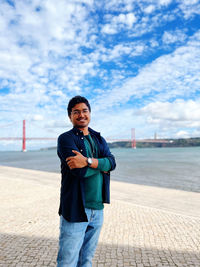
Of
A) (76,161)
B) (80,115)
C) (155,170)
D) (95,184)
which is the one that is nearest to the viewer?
(76,161)

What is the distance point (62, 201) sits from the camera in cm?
169

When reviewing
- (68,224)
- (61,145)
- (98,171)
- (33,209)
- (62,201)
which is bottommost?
(33,209)

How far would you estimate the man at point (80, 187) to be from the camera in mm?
1621

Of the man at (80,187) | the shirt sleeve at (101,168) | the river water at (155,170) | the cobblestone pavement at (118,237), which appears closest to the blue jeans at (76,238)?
the man at (80,187)

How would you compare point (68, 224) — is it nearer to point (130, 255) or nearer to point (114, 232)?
point (130, 255)

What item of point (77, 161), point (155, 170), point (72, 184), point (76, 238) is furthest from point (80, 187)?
point (155, 170)

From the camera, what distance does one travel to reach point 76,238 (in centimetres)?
162

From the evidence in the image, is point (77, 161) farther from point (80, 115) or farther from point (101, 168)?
point (80, 115)

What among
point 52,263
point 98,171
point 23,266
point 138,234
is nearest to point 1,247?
point 23,266

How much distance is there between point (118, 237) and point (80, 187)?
216 centimetres

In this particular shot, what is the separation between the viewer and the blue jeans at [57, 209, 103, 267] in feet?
5.31

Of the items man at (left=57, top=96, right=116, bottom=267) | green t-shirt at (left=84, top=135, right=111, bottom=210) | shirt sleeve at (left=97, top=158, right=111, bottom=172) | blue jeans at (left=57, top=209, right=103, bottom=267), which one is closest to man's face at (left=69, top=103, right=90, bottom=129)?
man at (left=57, top=96, right=116, bottom=267)

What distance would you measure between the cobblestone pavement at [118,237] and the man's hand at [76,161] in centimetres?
162

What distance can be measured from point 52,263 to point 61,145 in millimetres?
1725
